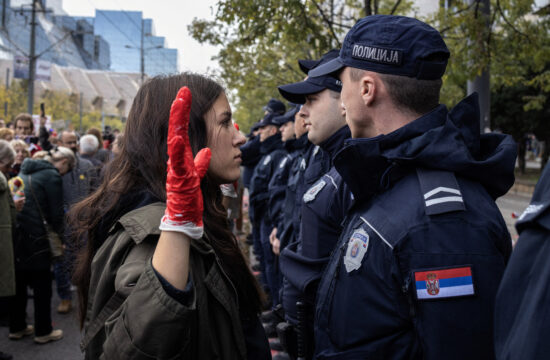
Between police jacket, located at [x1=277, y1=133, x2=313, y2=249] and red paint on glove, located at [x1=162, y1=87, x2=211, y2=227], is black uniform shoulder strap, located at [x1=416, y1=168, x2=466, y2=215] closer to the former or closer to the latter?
red paint on glove, located at [x1=162, y1=87, x2=211, y2=227]

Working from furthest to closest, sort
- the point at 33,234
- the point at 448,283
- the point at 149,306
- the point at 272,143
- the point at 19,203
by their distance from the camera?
the point at 272,143
the point at 33,234
the point at 19,203
the point at 448,283
the point at 149,306

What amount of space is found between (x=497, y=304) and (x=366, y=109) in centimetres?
96

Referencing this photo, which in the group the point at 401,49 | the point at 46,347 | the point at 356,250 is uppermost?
the point at 401,49

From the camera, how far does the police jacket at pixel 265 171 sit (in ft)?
21.4

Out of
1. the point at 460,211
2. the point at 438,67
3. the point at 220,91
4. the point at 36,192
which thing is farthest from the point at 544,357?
the point at 36,192

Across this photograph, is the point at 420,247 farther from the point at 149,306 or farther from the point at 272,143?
the point at 272,143

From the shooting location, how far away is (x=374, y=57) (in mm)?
1688

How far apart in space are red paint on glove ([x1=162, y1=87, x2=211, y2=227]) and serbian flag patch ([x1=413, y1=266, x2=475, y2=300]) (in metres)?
0.70

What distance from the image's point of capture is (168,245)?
128cm

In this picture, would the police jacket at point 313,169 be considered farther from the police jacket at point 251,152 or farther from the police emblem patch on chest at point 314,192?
the police jacket at point 251,152

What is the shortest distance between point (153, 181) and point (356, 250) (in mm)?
756

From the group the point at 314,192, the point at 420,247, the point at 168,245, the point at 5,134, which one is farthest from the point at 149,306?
the point at 5,134

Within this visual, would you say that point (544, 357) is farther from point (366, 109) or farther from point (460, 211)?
point (366, 109)

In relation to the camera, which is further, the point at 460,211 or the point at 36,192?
the point at 36,192
